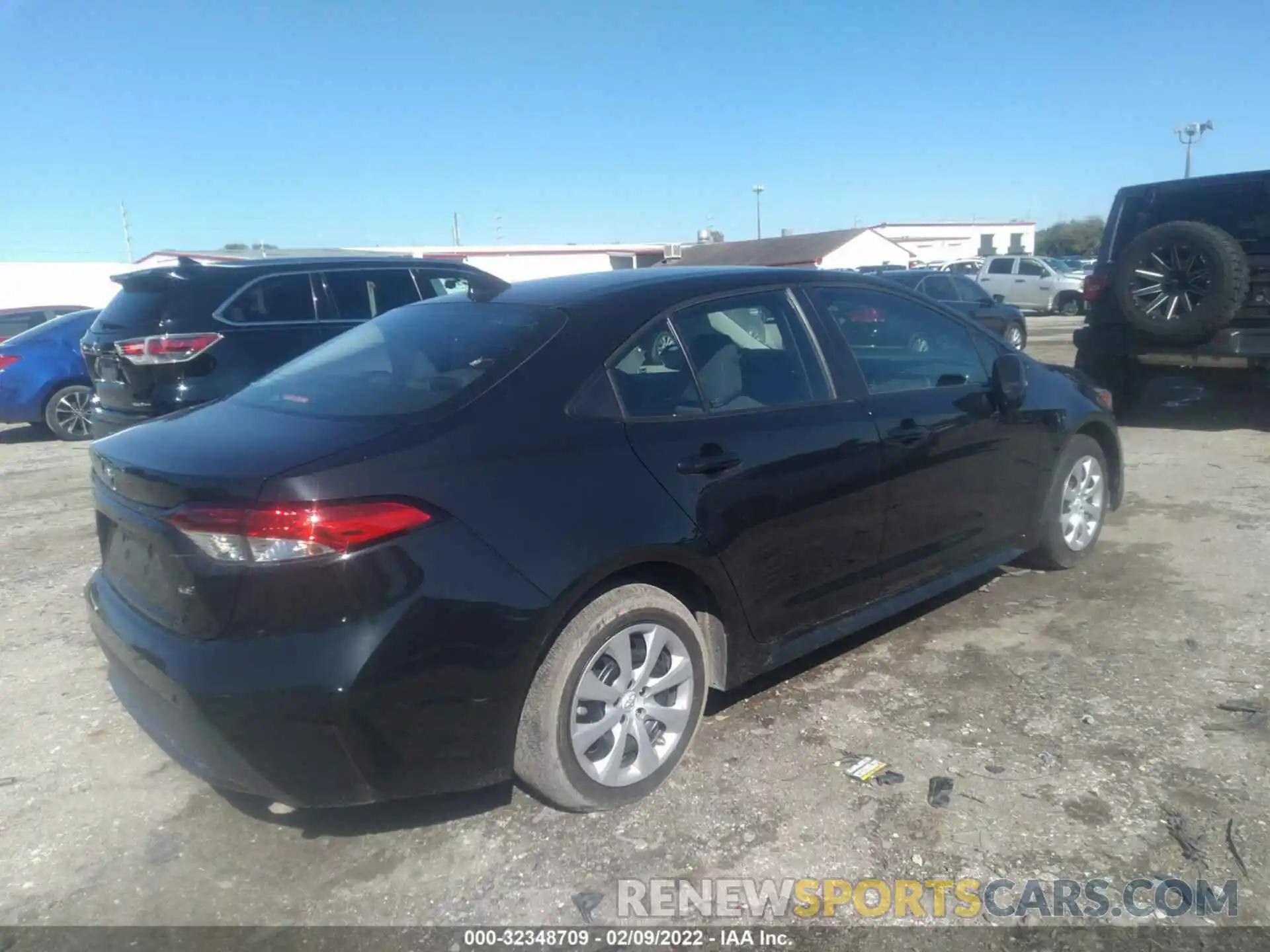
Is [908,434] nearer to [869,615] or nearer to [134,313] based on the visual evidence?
[869,615]

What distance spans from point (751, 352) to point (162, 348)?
4517 millimetres

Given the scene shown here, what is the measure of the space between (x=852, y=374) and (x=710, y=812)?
5.71ft

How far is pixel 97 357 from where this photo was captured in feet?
23.2

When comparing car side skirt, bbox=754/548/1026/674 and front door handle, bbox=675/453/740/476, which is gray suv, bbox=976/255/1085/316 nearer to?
car side skirt, bbox=754/548/1026/674

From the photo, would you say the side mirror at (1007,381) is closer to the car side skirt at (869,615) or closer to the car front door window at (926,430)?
the car front door window at (926,430)

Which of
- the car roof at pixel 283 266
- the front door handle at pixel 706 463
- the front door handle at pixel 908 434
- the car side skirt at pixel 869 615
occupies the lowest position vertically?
the car side skirt at pixel 869 615

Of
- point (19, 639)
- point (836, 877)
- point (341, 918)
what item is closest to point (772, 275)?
point (836, 877)

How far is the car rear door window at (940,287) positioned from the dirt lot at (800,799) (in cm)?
1259

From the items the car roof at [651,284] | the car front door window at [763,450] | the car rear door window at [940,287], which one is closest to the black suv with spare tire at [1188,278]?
the car roof at [651,284]

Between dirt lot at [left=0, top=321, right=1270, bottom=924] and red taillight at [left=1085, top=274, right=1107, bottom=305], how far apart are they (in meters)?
4.36

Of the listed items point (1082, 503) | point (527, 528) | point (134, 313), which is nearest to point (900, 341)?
point (1082, 503)

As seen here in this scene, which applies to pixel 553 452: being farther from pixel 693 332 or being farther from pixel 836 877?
pixel 836 877

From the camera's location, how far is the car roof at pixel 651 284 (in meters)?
3.44

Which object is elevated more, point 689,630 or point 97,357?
point 97,357
